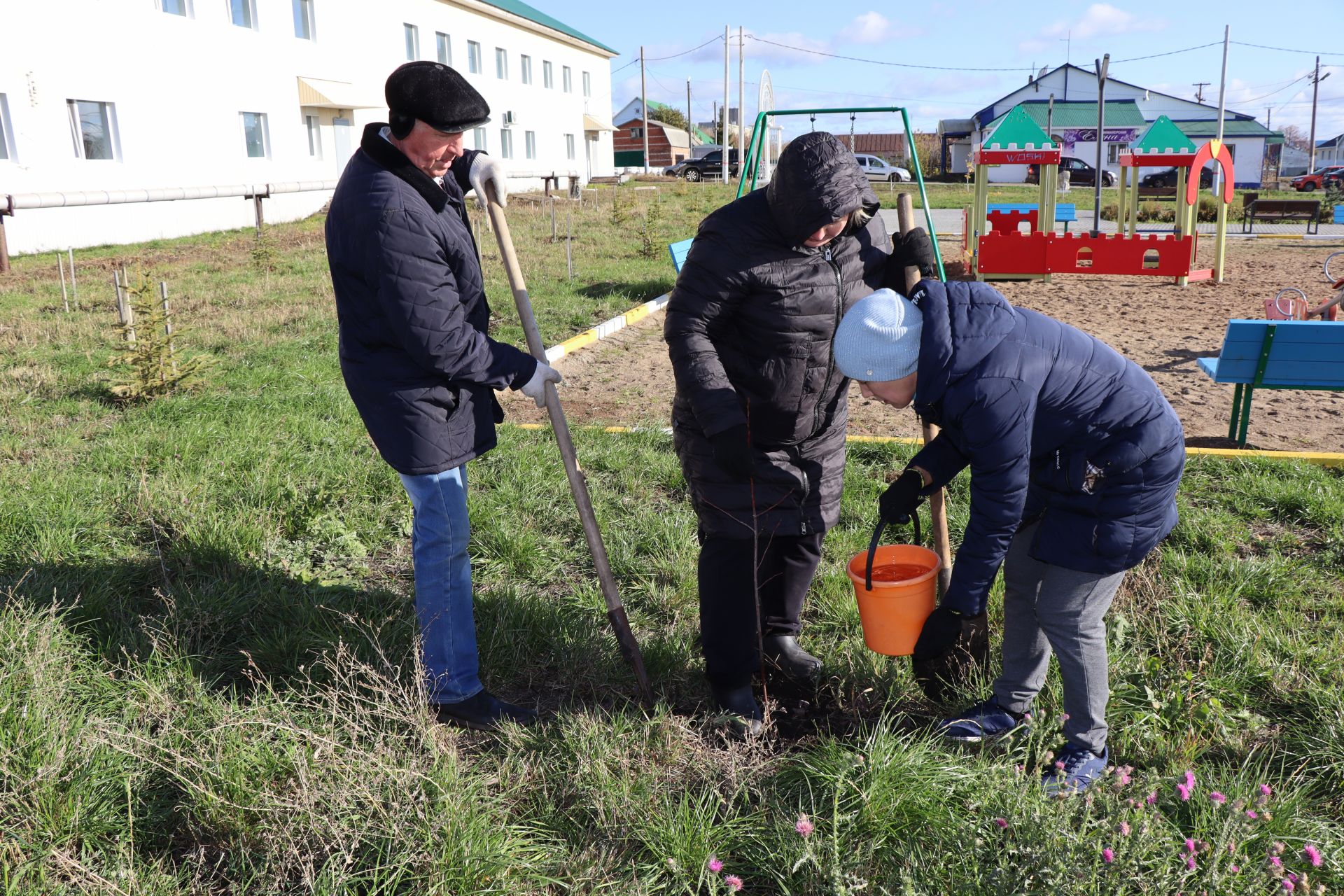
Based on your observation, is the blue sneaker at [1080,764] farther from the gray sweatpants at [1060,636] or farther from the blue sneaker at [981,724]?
the blue sneaker at [981,724]

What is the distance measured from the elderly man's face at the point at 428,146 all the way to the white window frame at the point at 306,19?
77.8 ft

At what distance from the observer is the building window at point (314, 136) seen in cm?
2391

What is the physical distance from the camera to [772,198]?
255cm

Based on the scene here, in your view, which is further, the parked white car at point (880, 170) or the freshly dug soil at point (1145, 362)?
the parked white car at point (880, 170)

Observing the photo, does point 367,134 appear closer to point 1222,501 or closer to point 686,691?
point 686,691

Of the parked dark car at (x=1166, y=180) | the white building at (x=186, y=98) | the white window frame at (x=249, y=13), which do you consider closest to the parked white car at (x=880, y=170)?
the parked dark car at (x=1166, y=180)

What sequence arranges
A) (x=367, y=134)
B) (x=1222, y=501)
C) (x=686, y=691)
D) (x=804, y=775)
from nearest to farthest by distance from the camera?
1. (x=804, y=775)
2. (x=367, y=134)
3. (x=686, y=691)
4. (x=1222, y=501)

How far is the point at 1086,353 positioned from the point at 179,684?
2.64m

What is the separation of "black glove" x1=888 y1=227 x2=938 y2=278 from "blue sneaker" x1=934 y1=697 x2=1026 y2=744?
52.7 inches

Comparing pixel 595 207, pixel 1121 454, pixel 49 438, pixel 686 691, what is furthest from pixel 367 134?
pixel 595 207

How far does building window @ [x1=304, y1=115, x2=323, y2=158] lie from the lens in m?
23.9

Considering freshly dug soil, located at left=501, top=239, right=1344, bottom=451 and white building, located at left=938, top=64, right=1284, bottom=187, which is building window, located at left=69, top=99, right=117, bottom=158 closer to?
freshly dug soil, located at left=501, top=239, right=1344, bottom=451

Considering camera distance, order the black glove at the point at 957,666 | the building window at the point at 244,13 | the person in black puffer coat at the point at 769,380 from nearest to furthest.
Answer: the person in black puffer coat at the point at 769,380
the black glove at the point at 957,666
the building window at the point at 244,13

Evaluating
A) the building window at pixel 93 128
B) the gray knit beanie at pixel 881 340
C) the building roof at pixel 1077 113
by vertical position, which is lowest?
the gray knit beanie at pixel 881 340
